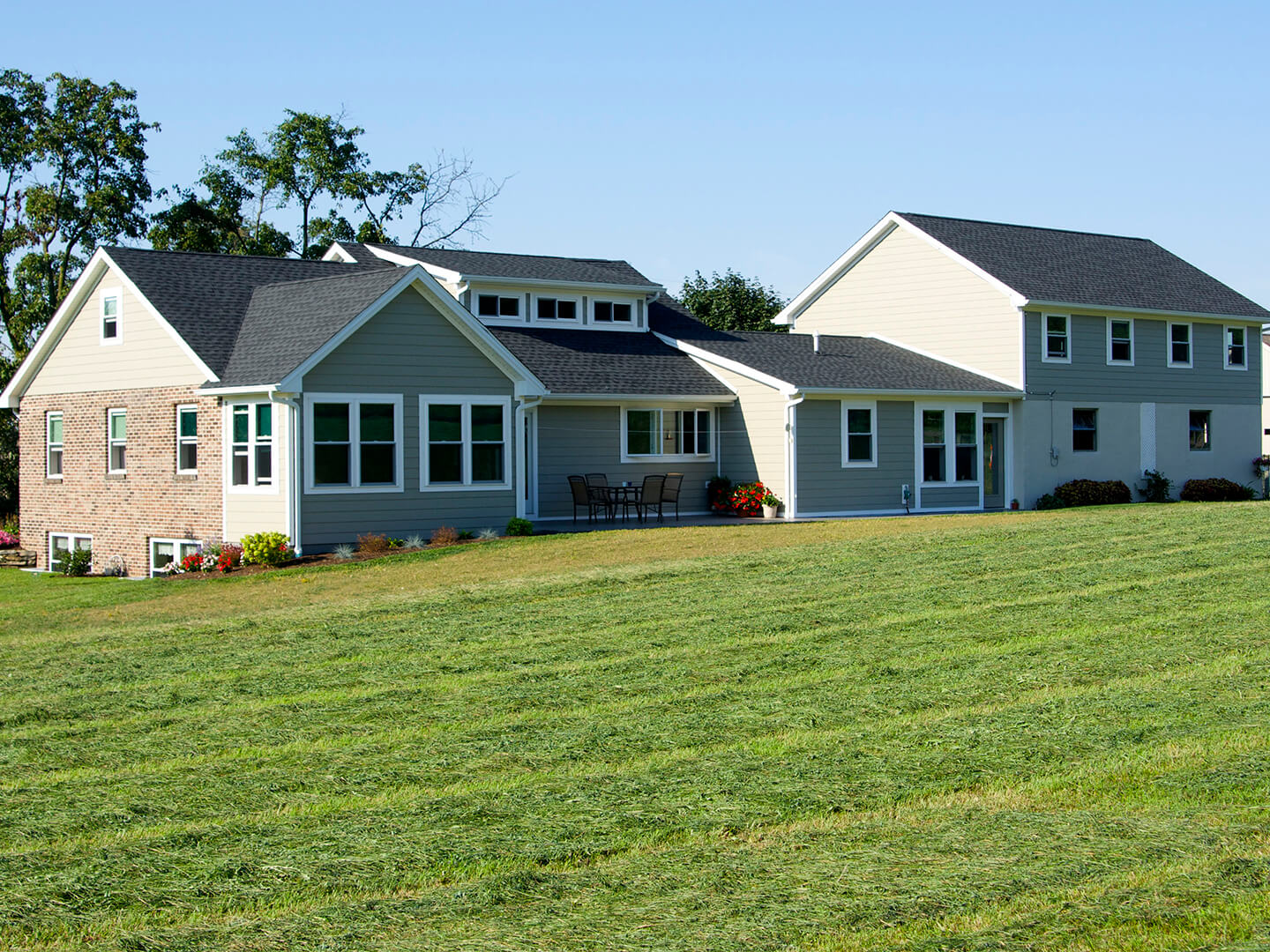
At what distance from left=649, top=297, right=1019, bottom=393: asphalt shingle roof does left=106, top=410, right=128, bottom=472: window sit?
11999mm

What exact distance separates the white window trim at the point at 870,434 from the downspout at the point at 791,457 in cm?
122

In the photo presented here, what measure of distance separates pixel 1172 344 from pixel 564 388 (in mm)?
16434

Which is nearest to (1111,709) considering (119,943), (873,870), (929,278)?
(873,870)

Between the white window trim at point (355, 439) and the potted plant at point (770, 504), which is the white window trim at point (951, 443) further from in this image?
the white window trim at point (355, 439)

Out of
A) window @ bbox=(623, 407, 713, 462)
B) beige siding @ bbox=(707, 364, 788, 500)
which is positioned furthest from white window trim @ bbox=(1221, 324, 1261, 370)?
window @ bbox=(623, 407, 713, 462)

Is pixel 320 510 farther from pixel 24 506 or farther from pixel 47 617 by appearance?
pixel 24 506

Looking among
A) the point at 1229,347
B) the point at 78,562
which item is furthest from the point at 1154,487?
the point at 78,562

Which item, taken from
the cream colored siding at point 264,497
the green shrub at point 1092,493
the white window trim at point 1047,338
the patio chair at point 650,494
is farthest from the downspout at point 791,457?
the cream colored siding at point 264,497

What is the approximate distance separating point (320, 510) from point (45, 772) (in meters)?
14.0

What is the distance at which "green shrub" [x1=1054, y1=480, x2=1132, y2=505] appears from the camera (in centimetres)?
3033

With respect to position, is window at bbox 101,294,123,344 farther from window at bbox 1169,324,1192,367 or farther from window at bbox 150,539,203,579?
window at bbox 1169,324,1192,367

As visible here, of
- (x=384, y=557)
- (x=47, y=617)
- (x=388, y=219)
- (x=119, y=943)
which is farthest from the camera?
(x=388, y=219)

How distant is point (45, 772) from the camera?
25.5 ft

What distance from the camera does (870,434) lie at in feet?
91.8
